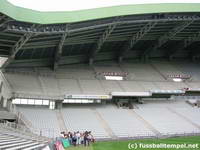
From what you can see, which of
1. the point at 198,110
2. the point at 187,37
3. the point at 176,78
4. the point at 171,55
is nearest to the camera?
the point at 198,110

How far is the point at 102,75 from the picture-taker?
4838cm

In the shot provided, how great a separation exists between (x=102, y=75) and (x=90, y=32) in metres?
11.7

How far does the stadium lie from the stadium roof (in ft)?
0.32

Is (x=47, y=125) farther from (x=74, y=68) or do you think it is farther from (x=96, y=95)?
(x=74, y=68)

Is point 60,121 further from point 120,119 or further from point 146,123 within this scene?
point 146,123

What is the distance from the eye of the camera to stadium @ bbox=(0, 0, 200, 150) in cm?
3178

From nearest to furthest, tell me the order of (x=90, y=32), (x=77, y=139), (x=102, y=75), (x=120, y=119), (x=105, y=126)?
(x=77, y=139), (x=105, y=126), (x=90, y=32), (x=120, y=119), (x=102, y=75)

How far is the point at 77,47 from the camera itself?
1737 inches

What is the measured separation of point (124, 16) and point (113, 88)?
1262 centimetres

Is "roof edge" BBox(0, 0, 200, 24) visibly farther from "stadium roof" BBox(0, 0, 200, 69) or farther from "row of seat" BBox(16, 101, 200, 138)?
"row of seat" BBox(16, 101, 200, 138)

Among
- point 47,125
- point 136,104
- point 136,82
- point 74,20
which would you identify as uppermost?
point 74,20

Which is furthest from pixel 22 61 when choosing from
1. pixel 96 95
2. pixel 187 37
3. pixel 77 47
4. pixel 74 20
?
pixel 187 37

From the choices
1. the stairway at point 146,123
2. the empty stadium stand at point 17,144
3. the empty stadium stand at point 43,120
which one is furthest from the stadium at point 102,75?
the empty stadium stand at point 17,144

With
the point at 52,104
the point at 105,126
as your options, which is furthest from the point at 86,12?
the point at 52,104
